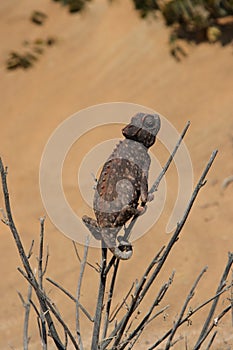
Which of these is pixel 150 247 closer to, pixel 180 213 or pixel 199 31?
pixel 180 213

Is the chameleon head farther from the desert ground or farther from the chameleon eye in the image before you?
the desert ground

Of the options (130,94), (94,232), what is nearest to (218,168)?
(130,94)

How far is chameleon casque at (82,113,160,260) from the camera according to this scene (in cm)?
279

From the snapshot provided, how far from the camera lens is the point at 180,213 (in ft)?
18.5

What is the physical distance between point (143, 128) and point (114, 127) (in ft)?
14.9

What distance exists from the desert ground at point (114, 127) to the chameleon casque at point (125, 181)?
6.31 feet

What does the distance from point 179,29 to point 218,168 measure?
8.14ft

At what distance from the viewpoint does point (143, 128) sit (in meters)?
2.79

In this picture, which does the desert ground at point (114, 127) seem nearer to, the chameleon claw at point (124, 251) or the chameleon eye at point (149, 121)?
the chameleon claw at point (124, 251)

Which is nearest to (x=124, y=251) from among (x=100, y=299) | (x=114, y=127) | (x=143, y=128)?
(x=100, y=299)

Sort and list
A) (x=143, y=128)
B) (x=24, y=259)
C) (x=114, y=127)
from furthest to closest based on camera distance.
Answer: (x=114, y=127) < (x=143, y=128) < (x=24, y=259)

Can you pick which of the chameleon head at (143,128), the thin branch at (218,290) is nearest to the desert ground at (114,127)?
the thin branch at (218,290)

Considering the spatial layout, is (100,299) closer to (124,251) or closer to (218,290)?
(124,251)

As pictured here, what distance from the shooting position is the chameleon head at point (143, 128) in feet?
9.09
